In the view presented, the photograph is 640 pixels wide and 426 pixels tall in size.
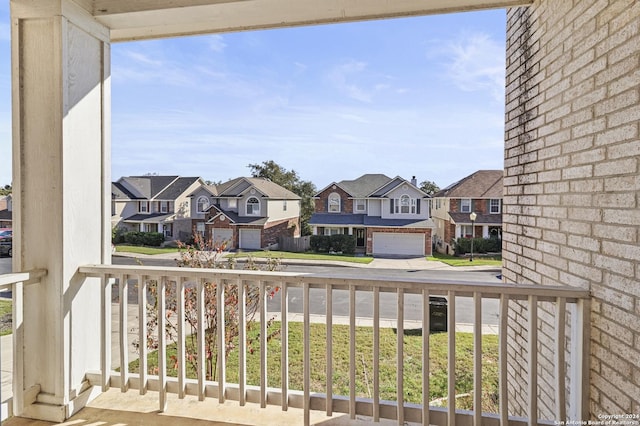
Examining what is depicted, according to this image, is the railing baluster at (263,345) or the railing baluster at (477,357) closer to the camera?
the railing baluster at (477,357)

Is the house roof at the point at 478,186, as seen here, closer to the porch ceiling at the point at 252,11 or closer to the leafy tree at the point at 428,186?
the leafy tree at the point at 428,186

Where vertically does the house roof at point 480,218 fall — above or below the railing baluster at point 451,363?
above

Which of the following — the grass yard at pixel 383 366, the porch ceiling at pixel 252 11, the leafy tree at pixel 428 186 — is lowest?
the grass yard at pixel 383 366

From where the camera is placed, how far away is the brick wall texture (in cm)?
138

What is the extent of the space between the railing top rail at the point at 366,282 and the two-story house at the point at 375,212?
23.7 feet

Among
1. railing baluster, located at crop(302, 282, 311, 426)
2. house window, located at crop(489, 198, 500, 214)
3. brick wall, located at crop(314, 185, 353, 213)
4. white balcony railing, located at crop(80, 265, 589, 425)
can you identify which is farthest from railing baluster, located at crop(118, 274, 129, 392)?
brick wall, located at crop(314, 185, 353, 213)

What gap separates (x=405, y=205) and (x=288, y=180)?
4553mm

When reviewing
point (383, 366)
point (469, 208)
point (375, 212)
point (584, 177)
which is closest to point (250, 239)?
point (383, 366)

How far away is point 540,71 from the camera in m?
2.13

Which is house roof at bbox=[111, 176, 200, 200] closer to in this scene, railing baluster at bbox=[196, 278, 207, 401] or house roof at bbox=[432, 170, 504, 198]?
railing baluster at bbox=[196, 278, 207, 401]

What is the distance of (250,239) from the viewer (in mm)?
5945

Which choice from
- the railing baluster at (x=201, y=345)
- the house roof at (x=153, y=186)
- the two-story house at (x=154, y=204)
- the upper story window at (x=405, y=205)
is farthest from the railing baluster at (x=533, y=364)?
the upper story window at (x=405, y=205)

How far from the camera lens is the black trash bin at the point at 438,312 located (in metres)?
5.62

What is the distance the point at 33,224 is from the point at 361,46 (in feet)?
16.8
